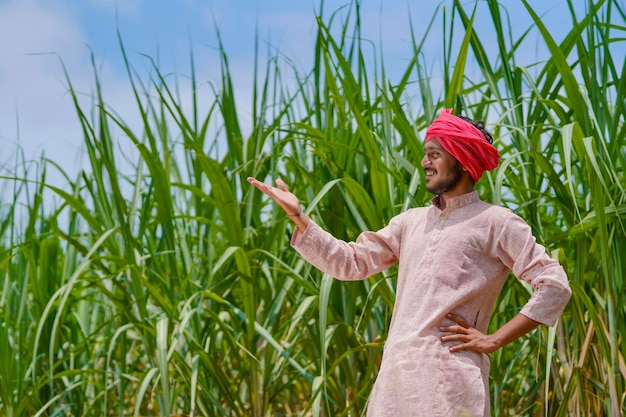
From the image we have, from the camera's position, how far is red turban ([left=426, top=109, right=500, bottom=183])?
1.48 m

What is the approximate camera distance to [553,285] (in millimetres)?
1423

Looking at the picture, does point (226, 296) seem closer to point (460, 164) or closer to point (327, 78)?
point (327, 78)

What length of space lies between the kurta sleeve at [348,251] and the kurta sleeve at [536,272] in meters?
0.20

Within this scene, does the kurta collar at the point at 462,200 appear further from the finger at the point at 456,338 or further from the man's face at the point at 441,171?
the finger at the point at 456,338


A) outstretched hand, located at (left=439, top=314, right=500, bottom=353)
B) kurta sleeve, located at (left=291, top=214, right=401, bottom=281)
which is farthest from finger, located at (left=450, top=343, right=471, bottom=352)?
kurta sleeve, located at (left=291, top=214, right=401, bottom=281)

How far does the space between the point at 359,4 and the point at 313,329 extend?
0.79 meters

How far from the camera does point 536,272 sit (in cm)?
145

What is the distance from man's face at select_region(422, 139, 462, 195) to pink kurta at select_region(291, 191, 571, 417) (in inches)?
1.4

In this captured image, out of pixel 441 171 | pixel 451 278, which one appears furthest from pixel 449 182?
pixel 451 278

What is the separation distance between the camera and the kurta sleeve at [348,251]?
1.53 meters

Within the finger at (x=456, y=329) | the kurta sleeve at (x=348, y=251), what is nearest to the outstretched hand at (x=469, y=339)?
the finger at (x=456, y=329)

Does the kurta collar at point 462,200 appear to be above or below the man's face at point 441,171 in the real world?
below

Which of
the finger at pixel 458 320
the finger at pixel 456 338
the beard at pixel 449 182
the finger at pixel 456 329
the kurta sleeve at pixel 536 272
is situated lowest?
the finger at pixel 456 338

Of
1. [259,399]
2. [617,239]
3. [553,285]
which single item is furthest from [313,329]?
[553,285]
